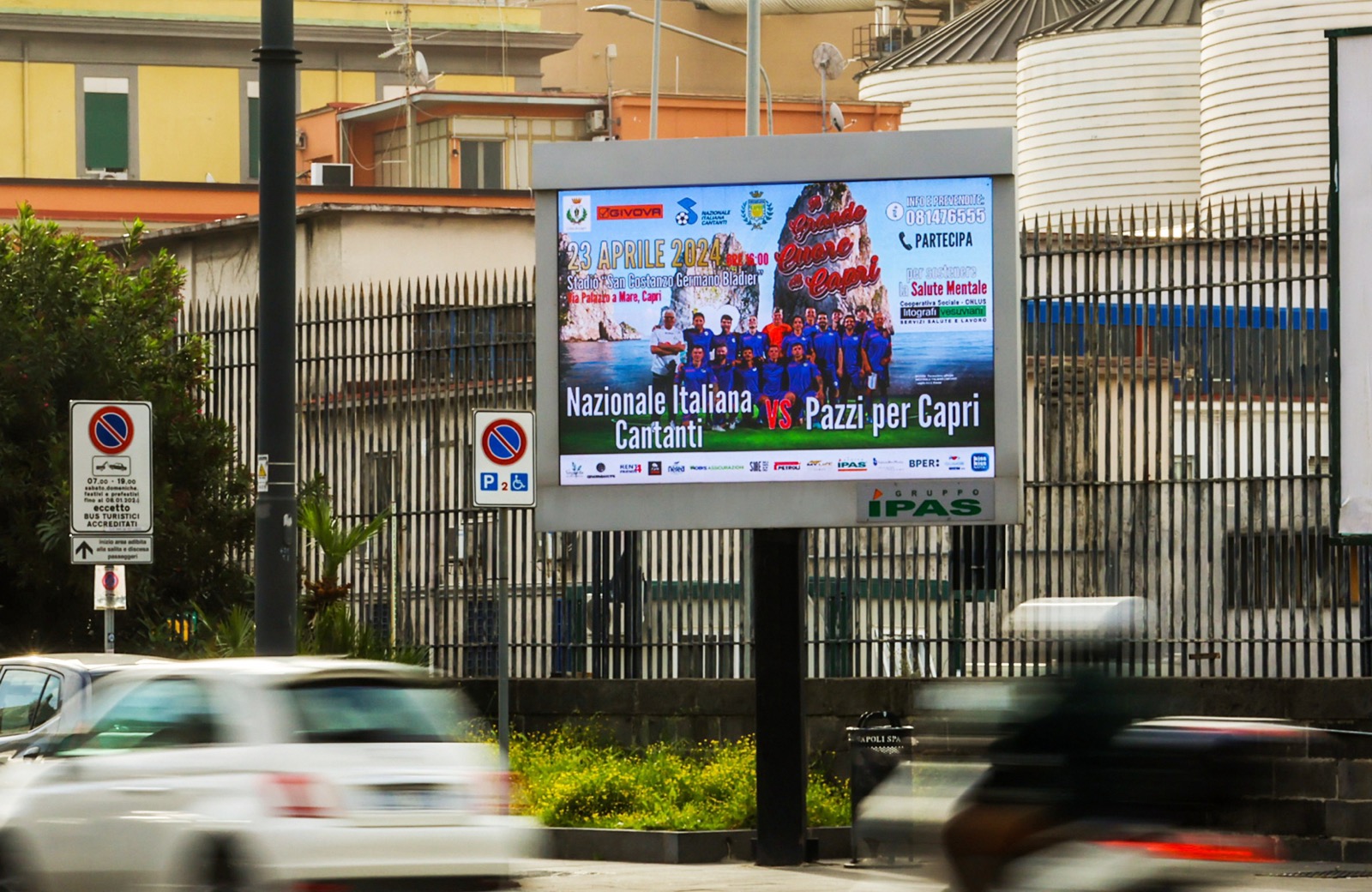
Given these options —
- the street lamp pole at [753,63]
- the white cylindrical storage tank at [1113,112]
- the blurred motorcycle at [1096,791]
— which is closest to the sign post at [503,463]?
the blurred motorcycle at [1096,791]

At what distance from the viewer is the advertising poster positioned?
1523 centimetres

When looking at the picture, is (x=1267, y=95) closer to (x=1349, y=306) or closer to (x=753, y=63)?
(x=753, y=63)

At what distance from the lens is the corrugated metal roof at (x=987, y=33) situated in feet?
215

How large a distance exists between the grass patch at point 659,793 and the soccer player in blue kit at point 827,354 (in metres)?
3.03

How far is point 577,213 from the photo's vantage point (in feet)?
51.9

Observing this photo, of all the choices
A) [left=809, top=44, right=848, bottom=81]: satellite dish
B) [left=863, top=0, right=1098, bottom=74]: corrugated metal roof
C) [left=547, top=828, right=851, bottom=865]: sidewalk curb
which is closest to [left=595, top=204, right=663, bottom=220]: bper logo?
[left=547, top=828, right=851, bottom=865]: sidewalk curb

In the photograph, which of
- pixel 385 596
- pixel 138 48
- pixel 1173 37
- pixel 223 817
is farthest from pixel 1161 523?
pixel 138 48

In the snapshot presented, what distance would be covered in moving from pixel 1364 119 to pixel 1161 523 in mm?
3267

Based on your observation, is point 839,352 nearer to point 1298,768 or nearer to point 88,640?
point 1298,768

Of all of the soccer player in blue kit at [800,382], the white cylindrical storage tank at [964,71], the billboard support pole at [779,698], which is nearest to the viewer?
the soccer player in blue kit at [800,382]

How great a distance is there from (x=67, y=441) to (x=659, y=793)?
21.5ft

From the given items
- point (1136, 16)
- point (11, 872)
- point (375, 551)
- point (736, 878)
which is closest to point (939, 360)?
point (736, 878)

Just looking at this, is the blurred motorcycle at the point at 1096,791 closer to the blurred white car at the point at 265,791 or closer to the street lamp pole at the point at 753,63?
the blurred white car at the point at 265,791

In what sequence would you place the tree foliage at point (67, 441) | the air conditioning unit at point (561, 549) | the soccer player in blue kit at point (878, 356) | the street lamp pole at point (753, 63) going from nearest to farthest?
1. the soccer player in blue kit at point (878, 356)
2. the air conditioning unit at point (561, 549)
3. the tree foliage at point (67, 441)
4. the street lamp pole at point (753, 63)
